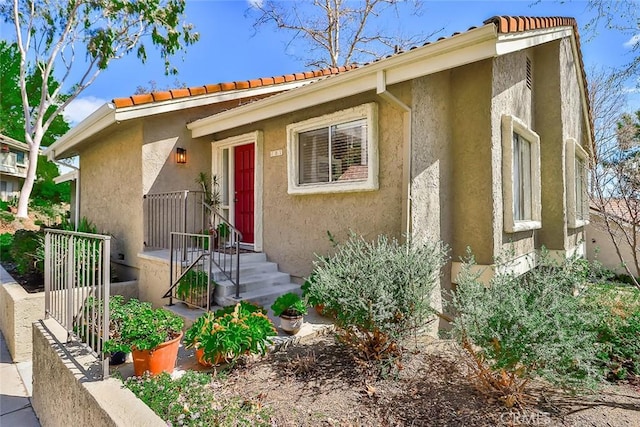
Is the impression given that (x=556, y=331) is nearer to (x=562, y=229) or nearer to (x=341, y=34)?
(x=562, y=229)

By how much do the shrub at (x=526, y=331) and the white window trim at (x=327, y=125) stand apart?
2640 mm

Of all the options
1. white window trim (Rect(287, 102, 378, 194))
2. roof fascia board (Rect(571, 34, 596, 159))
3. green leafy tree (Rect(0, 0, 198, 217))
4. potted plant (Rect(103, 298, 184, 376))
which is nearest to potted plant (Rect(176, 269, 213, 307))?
potted plant (Rect(103, 298, 184, 376))

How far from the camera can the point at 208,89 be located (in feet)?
25.9

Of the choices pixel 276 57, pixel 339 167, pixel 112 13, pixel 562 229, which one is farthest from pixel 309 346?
pixel 112 13

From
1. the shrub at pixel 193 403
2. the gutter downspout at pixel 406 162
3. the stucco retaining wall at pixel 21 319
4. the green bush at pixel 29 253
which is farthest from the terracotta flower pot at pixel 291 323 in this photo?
the green bush at pixel 29 253

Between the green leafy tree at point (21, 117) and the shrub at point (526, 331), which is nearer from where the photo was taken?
the shrub at point (526, 331)

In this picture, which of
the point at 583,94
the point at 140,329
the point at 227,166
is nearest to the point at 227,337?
the point at 140,329

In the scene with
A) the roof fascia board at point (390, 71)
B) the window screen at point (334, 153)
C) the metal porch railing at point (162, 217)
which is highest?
the roof fascia board at point (390, 71)

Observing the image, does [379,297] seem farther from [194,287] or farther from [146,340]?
[194,287]

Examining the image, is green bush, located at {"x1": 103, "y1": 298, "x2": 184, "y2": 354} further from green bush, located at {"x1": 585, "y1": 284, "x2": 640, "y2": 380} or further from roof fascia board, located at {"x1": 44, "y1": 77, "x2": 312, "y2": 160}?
green bush, located at {"x1": 585, "y1": 284, "x2": 640, "y2": 380}

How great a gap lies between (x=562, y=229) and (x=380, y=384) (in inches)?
239

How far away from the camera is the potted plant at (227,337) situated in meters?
3.86

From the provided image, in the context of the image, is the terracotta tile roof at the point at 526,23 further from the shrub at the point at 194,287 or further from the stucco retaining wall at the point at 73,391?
the shrub at the point at 194,287

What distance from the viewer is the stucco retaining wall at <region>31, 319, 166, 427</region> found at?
8.53 feet
